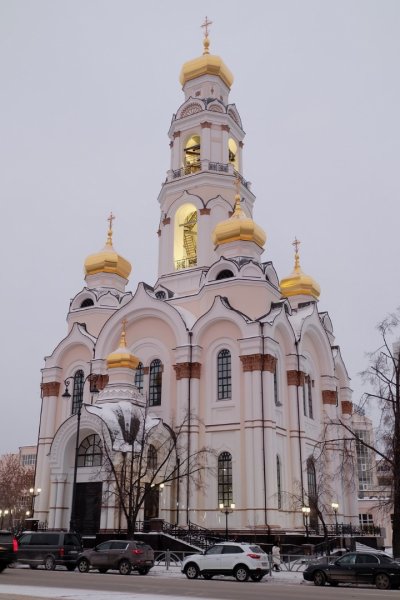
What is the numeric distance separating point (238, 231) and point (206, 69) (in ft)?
51.9

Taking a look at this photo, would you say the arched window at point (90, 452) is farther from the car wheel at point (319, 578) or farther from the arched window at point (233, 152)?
the arched window at point (233, 152)

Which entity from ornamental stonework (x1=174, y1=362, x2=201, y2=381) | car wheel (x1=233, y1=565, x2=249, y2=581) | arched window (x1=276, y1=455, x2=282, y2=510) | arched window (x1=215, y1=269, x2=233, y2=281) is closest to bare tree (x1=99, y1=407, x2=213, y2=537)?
ornamental stonework (x1=174, y1=362, x2=201, y2=381)

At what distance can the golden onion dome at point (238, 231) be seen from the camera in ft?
122

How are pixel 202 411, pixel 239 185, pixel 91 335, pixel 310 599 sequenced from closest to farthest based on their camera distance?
pixel 310 599, pixel 202 411, pixel 91 335, pixel 239 185

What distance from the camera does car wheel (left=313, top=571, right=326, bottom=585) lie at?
18875 millimetres

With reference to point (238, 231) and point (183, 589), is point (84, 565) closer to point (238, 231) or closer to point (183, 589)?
point (183, 589)

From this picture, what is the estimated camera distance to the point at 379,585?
18.0 metres

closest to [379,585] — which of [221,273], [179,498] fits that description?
[179,498]

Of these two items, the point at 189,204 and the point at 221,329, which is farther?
the point at 189,204

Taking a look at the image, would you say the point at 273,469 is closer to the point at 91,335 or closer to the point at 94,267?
the point at 91,335

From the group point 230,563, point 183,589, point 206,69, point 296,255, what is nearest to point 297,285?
point 296,255

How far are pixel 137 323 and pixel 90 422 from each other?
325 inches

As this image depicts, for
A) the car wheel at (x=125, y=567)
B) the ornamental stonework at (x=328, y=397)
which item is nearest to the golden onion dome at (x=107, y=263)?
the ornamental stonework at (x=328, y=397)

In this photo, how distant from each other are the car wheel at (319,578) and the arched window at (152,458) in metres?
12.9
